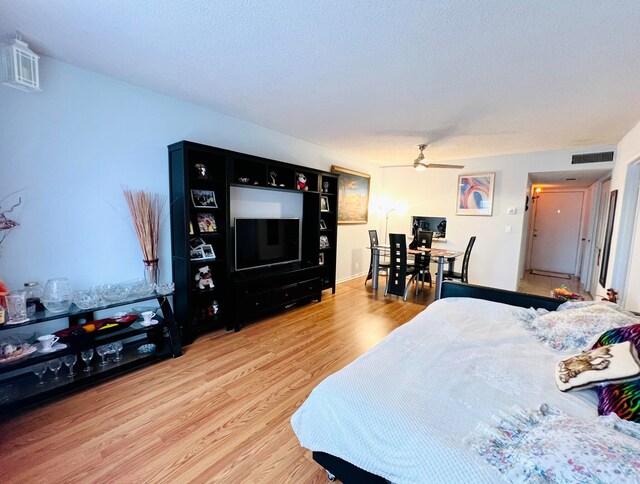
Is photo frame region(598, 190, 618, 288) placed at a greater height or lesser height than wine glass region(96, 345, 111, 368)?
greater

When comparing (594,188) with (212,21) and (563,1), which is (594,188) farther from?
(212,21)

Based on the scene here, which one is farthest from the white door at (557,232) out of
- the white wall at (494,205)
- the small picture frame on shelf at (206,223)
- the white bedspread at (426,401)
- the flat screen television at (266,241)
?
the small picture frame on shelf at (206,223)

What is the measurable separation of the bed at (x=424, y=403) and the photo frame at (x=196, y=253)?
2086mm

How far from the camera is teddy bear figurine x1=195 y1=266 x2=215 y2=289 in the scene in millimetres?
3001

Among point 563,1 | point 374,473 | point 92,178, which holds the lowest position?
point 374,473

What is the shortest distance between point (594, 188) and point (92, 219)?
323 inches

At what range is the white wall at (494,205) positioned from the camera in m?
4.57

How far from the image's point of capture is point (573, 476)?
2.44 feet

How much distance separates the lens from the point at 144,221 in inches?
100

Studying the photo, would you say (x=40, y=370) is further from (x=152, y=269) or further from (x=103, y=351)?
(x=152, y=269)

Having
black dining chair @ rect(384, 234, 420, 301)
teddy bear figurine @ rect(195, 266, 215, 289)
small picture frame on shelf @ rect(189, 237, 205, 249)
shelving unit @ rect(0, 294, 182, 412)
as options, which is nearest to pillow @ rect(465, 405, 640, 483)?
shelving unit @ rect(0, 294, 182, 412)

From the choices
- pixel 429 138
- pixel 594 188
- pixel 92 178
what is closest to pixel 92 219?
pixel 92 178

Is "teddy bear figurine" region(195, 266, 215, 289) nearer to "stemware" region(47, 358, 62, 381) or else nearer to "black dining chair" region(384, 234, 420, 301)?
"stemware" region(47, 358, 62, 381)

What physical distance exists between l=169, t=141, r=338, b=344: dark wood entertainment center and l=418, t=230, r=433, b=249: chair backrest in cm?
228
